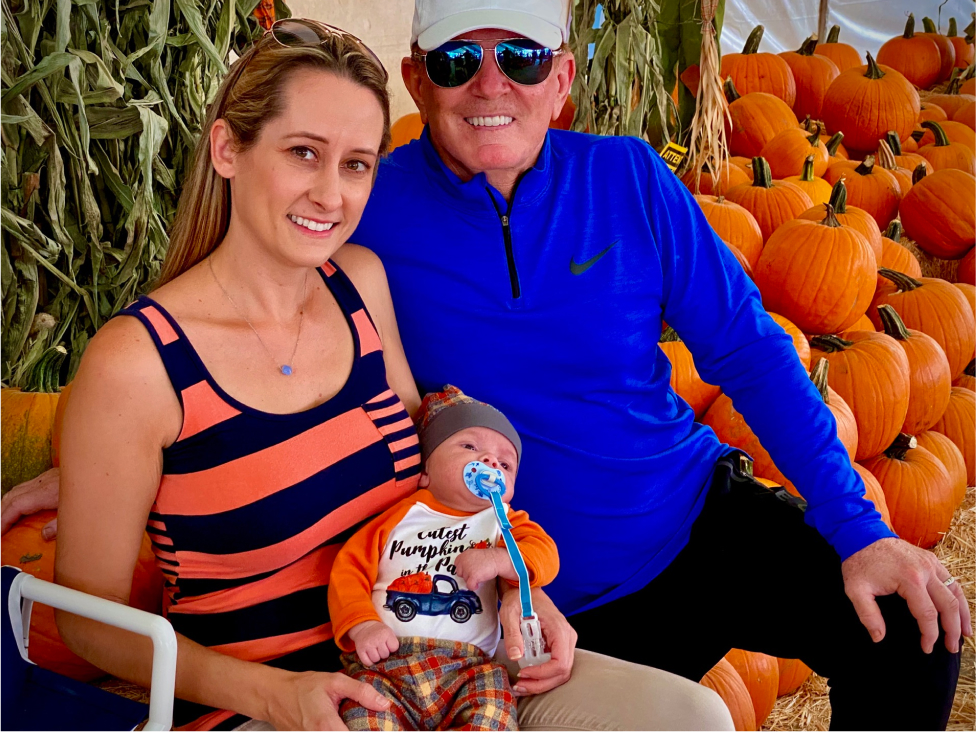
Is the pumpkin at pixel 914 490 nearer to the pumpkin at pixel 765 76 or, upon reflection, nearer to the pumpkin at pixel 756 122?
the pumpkin at pixel 756 122

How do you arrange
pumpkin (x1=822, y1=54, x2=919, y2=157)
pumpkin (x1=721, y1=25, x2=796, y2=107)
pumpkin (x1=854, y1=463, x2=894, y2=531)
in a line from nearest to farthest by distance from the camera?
pumpkin (x1=854, y1=463, x2=894, y2=531), pumpkin (x1=822, y1=54, x2=919, y2=157), pumpkin (x1=721, y1=25, x2=796, y2=107)

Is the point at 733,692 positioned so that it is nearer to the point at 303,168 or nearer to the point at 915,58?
the point at 303,168

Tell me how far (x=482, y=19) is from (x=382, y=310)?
23.8 inches

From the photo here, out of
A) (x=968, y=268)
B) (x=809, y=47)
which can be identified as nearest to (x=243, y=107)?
(x=968, y=268)

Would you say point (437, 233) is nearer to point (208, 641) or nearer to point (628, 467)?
point (628, 467)

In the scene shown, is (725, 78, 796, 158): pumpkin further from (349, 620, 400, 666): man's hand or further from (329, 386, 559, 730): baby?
(349, 620, 400, 666): man's hand

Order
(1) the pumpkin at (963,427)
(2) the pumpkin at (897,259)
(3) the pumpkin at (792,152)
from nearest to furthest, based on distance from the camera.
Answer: (1) the pumpkin at (963,427) → (2) the pumpkin at (897,259) → (3) the pumpkin at (792,152)

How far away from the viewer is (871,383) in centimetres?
283

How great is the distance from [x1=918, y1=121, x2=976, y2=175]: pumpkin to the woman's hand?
4140 mm

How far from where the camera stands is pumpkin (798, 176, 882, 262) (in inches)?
126

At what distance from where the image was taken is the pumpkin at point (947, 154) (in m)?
4.39

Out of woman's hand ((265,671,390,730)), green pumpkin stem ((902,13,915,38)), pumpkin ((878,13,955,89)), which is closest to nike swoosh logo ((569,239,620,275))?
woman's hand ((265,671,390,730))

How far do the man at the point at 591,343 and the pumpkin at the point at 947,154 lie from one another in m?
3.15

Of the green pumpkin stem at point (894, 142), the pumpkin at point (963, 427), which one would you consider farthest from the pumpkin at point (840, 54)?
the pumpkin at point (963, 427)
